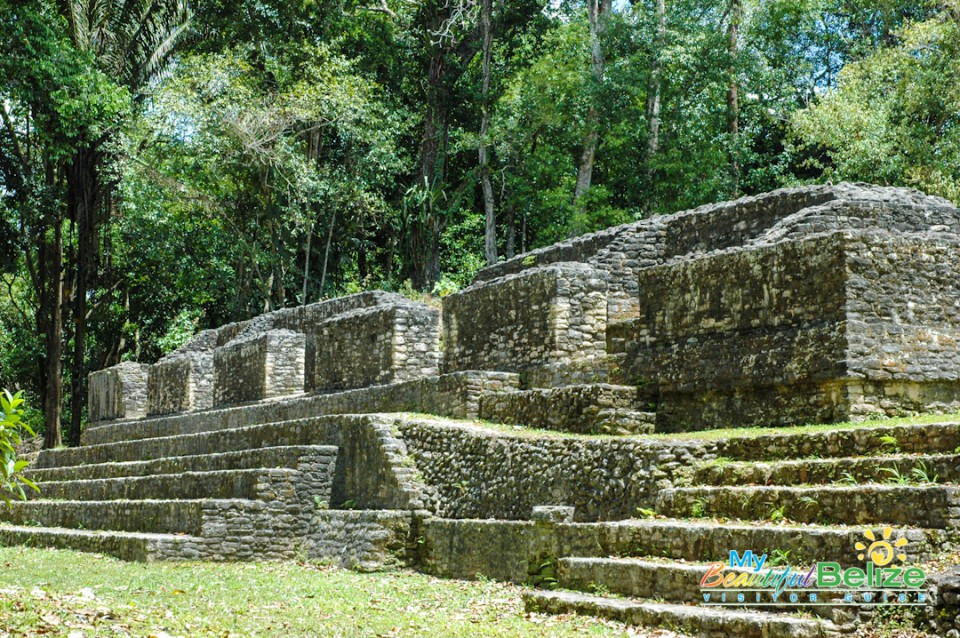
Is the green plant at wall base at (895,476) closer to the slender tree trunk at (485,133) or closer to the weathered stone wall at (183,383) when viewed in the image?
the weathered stone wall at (183,383)

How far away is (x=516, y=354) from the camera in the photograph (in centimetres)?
1587

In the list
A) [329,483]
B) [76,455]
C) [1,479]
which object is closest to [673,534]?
[1,479]

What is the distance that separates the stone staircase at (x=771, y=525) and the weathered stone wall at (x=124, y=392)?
19080mm

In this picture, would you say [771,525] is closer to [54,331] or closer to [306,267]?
[306,267]

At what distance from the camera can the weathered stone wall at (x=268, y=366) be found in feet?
72.0

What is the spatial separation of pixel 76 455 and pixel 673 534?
57.9 ft

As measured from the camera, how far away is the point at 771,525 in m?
8.80

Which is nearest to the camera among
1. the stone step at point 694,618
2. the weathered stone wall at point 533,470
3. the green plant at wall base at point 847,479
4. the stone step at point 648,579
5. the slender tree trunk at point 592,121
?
the stone step at point 694,618

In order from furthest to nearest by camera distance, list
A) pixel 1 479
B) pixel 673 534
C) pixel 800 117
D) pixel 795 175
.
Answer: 1. pixel 795 175
2. pixel 800 117
3. pixel 673 534
4. pixel 1 479

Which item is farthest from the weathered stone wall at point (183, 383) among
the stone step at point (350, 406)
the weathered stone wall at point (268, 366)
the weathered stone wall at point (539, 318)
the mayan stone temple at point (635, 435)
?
the weathered stone wall at point (539, 318)

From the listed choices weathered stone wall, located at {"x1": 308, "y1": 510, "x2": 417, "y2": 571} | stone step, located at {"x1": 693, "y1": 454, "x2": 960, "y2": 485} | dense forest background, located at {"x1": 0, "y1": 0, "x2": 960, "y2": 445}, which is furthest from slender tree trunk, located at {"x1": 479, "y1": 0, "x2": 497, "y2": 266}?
stone step, located at {"x1": 693, "y1": 454, "x2": 960, "y2": 485}

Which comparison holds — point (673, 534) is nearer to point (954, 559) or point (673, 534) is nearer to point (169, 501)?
point (954, 559)

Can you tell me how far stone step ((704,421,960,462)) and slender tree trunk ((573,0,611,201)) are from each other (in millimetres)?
15500

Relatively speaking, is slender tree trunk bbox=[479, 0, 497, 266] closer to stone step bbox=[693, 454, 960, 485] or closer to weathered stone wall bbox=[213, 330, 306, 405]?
weathered stone wall bbox=[213, 330, 306, 405]
